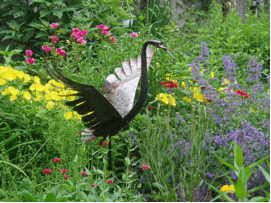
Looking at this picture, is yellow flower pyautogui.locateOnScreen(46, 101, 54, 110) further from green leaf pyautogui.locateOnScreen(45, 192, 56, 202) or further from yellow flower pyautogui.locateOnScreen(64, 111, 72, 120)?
green leaf pyautogui.locateOnScreen(45, 192, 56, 202)

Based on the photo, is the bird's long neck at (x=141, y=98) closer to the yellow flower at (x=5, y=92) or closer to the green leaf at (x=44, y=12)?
the yellow flower at (x=5, y=92)

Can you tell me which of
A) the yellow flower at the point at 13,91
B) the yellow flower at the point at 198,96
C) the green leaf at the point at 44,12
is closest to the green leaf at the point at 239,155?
the yellow flower at the point at 198,96

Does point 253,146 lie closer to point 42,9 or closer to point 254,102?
point 254,102

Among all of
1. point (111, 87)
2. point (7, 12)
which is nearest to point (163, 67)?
point (111, 87)

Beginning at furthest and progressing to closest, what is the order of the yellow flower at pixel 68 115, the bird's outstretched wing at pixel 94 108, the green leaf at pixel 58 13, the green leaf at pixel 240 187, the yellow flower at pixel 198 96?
the green leaf at pixel 58 13, the yellow flower at pixel 198 96, the yellow flower at pixel 68 115, the bird's outstretched wing at pixel 94 108, the green leaf at pixel 240 187

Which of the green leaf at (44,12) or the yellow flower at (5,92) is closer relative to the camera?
the yellow flower at (5,92)

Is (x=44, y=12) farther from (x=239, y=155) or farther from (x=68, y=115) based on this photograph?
(x=239, y=155)

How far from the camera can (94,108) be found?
206 centimetres

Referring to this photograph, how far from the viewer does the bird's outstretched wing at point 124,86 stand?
228 cm

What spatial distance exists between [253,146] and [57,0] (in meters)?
2.99

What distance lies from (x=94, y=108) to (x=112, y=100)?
30cm

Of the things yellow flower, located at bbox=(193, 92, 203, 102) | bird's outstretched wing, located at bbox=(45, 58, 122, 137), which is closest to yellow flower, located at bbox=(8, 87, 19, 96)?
bird's outstretched wing, located at bbox=(45, 58, 122, 137)

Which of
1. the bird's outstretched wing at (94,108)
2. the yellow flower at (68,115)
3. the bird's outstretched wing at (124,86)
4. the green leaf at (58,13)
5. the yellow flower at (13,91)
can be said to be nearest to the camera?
the bird's outstretched wing at (94,108)

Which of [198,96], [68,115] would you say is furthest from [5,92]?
[198,96]
